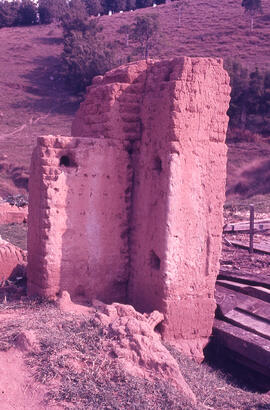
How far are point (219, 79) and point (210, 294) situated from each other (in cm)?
248

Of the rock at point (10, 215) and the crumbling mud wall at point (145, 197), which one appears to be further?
the rock at point (10, 215)

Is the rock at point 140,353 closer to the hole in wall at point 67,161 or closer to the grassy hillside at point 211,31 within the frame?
the hole in wall at point 67,161

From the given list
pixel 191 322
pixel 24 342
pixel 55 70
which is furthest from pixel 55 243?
pixel 55 70

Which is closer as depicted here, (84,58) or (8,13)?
(84,58)

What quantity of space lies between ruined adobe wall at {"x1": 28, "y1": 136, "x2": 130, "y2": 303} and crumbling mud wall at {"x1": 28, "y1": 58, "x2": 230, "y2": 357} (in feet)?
0.04

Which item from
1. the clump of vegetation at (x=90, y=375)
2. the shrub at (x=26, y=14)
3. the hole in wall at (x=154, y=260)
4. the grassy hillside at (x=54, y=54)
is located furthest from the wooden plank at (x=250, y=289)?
the shrub at (x=26, y=14)

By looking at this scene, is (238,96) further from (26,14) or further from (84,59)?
(26,14)

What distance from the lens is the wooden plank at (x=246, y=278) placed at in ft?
21.1

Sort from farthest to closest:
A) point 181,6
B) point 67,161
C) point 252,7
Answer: point 181,6, point 252,7, point 67,161

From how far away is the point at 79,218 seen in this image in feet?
16.1

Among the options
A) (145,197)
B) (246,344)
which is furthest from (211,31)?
(246,344)

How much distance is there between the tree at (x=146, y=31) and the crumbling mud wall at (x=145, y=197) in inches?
1284

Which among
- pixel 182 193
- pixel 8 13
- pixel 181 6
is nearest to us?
pixel 182 193

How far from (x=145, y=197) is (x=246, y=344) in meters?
2.03
